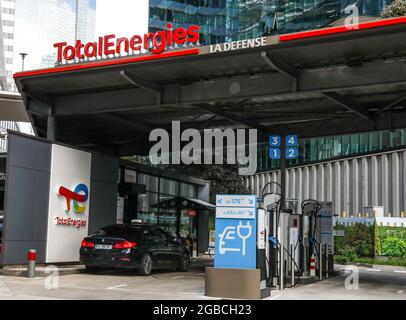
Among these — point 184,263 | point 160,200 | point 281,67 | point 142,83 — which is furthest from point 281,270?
point 160,200

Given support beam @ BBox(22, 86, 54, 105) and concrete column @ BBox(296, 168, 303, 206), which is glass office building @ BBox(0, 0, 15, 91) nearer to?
concrete column @ BBox(296, 168, 303, 206)

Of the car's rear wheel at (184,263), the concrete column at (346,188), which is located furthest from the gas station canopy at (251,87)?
the concrete column at (346,188)

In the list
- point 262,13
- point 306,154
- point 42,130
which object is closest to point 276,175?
point 306,154

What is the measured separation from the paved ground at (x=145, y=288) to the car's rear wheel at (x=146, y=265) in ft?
0.72

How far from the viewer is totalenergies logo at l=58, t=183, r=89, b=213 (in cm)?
1866

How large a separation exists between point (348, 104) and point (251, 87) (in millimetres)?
3157

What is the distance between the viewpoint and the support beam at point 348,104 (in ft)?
53.7

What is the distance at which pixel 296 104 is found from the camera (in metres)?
19.0

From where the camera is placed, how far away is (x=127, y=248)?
16188mm

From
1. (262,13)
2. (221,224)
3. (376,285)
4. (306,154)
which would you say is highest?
(262,13)

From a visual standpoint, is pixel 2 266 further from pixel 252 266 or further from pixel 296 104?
pixel 296 104

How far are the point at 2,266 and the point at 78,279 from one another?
232 cm

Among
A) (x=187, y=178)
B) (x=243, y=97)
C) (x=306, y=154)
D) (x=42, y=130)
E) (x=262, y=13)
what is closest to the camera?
(x=243, y=97)

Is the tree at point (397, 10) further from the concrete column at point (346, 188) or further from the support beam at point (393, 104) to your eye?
the concrete column at point (346, 188)
